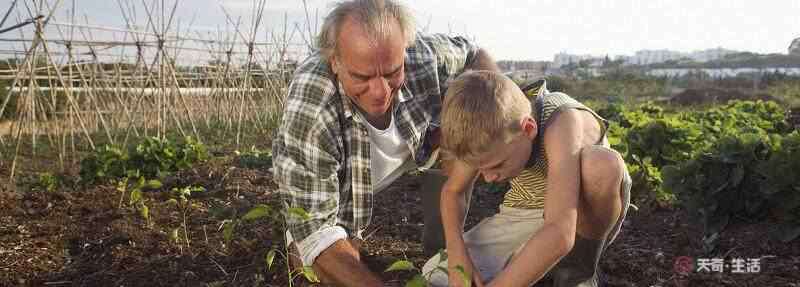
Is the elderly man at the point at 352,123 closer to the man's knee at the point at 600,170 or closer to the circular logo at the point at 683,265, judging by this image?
the man's knee at the point at 600,170

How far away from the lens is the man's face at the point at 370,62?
194 cm

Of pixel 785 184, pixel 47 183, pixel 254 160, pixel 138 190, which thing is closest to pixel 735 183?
pixel 785 184

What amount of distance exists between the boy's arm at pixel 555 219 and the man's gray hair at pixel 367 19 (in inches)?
22.7

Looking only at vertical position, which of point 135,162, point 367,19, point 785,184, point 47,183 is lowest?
point 47,183

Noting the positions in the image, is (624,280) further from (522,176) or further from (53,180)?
(53,180)

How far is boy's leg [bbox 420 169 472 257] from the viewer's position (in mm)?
2734

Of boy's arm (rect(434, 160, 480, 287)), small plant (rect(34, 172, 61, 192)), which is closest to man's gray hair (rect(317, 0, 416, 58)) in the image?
boy's arm (rect(434, 160, 480, 287))

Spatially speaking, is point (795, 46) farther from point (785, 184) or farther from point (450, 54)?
point (450, 54)

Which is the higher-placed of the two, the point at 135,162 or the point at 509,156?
the point at 509,156

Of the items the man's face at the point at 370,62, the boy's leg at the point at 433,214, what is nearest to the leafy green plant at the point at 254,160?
the boy's leg at the point at 433,214

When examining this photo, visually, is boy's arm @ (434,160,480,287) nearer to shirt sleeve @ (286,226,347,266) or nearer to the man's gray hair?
shirt sleeve @ (286,226,347,266)

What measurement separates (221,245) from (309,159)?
1.05 metres

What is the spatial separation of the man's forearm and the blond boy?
0.25 m

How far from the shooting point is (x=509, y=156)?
6.06 ft
